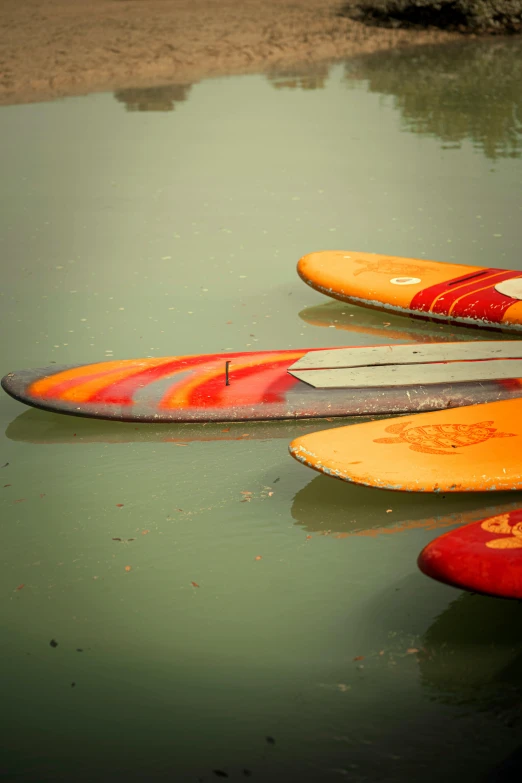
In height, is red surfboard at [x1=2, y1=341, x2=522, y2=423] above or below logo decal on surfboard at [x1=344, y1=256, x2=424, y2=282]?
below

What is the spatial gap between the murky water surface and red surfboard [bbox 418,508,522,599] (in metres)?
0.16

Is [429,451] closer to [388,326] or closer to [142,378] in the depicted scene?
[142,378]

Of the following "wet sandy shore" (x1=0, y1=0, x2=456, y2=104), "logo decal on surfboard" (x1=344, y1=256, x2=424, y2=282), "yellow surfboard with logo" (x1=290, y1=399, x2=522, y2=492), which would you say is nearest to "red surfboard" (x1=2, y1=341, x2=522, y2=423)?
"yellow surfboard with logo" (x1=290, y1=399, x2=522, y2=492)

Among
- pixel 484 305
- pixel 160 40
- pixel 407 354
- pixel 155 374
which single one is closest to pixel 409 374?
pixel 407 354

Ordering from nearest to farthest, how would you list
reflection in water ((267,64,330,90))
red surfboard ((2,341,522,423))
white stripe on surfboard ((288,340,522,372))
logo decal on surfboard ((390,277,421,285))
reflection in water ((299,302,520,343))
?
red surfboard ((2,341,522,423)), white stripe on surfboard ((288,340,522,372)), reflection in water ((299,302,520,343)), logo decal on surfboard ((390,277,421,285)), reflection in water ((267,64,330,90))

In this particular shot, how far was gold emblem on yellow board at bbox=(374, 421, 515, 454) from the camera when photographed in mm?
1838

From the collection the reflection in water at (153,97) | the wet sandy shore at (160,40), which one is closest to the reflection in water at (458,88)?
the wet sandy shore at (160,40)

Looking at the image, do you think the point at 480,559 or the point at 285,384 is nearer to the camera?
the point at 480,559

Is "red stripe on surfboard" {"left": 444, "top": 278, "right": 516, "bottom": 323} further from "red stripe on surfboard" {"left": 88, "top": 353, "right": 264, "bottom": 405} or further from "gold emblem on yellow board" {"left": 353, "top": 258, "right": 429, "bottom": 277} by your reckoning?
"red stripe on surfboard" {"left": 88, "top": 353, "right": 264, "bottom": 405}

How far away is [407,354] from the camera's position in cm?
230

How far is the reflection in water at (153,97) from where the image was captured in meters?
6.46

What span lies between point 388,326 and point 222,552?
1.28 meters

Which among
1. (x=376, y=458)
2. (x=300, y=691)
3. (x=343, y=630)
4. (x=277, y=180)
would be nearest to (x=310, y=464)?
(x=376, y=458)

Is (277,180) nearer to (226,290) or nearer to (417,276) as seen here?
(226,290)
